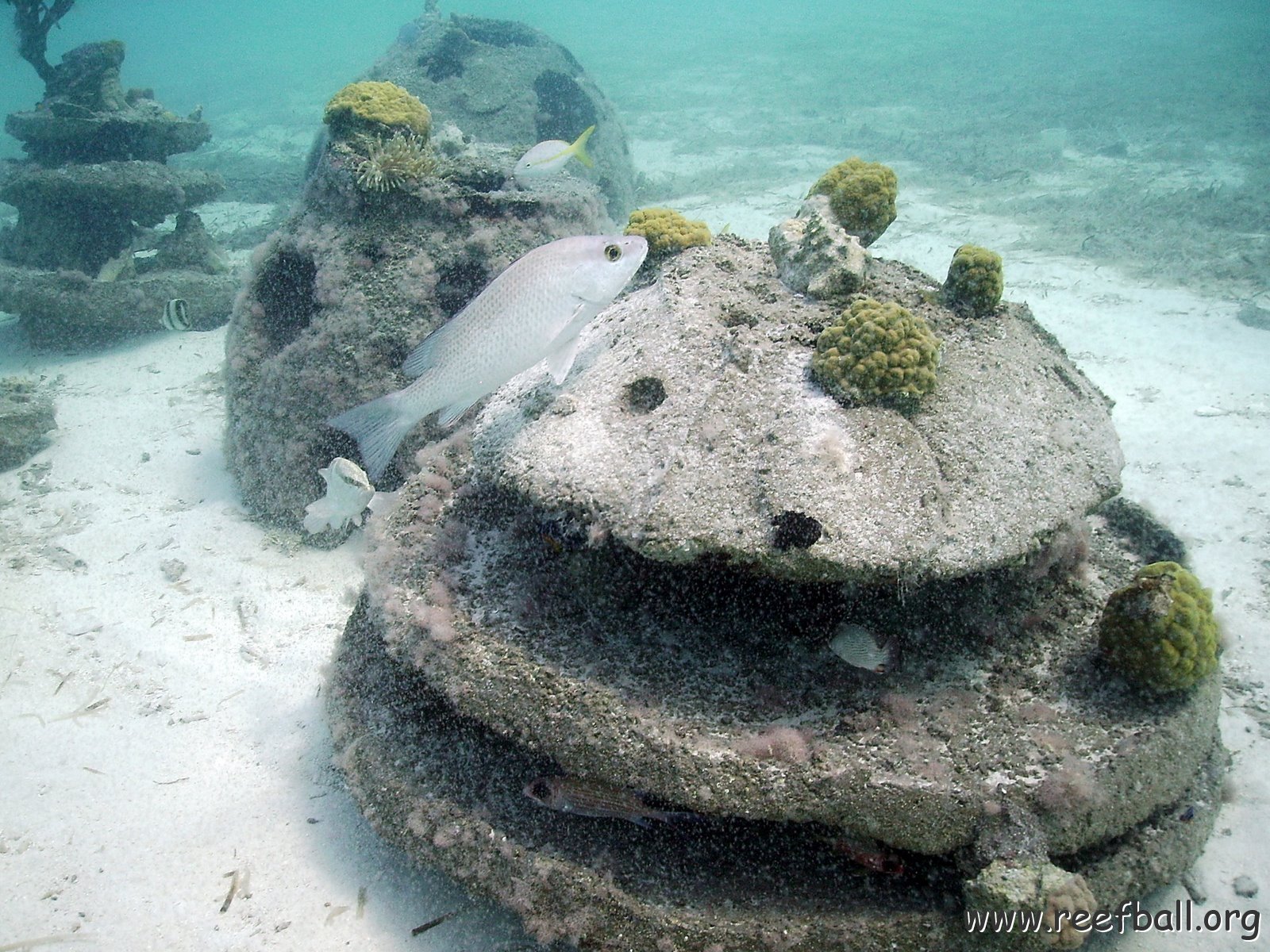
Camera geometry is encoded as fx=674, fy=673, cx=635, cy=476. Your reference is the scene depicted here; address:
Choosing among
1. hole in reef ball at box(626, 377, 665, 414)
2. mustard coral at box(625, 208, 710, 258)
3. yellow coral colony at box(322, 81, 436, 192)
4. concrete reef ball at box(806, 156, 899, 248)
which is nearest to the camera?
hole in reef ball at box(626, 377, 665, 414)

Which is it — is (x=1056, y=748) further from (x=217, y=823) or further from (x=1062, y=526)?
(x=217, y=823)

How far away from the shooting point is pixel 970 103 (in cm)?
2706

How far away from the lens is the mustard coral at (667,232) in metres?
4.25

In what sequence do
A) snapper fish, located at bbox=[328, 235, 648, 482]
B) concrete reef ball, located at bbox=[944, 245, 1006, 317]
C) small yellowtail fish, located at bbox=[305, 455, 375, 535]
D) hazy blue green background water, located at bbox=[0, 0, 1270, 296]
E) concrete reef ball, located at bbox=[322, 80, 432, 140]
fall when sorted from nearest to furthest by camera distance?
snapper fish, located at bbox=[328, 235, 648, 482] < concrete reef ball, located at bbox=[944, 245, 1006, 317] < small yellowtail fish, located at bbox=[305, 455, 375, 535] < concrete reef ball, located at bbox=[322, 80, 432, 140] < hazy blue green background water, located at bbox=[0, 0, 1270, 296]

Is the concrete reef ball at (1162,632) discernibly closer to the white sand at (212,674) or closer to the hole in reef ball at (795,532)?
the white sand at (212,674)

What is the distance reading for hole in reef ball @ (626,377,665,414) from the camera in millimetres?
3355

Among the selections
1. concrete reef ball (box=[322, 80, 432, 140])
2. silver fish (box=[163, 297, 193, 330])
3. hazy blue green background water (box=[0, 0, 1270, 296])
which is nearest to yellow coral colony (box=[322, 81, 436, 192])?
concrete reef ball (box=[322, 80, 432, 140])

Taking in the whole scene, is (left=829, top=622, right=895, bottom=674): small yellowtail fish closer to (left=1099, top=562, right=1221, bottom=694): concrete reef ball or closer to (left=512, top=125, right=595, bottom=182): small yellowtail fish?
(left=1099, top=562, right=1221, bottom=694): concrete reef ball

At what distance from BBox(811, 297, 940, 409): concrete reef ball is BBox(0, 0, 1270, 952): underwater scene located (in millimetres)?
17

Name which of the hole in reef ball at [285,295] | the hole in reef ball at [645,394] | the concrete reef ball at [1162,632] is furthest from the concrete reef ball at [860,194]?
the hole in reef ball at [285,295]

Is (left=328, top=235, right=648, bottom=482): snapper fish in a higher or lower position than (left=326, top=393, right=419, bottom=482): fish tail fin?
higher

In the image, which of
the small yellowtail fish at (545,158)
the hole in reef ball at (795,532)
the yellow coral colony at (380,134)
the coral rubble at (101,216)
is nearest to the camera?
the hole in reef ball at (795,532)

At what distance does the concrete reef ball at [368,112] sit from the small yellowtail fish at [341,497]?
3.44m

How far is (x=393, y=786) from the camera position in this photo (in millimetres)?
3238
